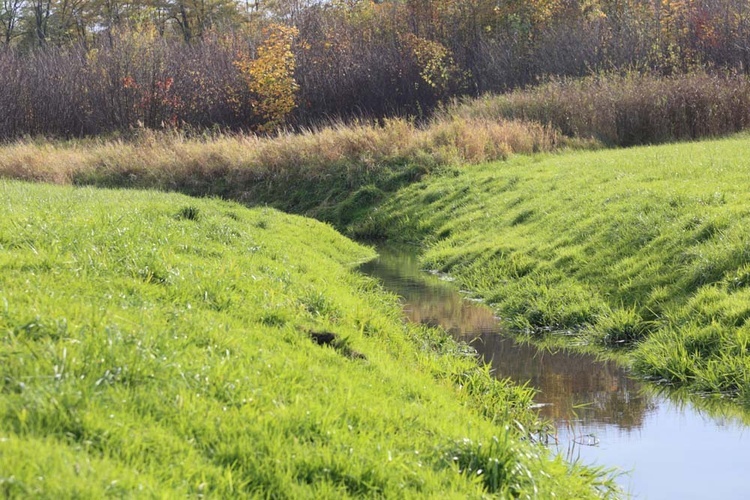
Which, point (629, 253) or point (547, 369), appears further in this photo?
point (629, 253)

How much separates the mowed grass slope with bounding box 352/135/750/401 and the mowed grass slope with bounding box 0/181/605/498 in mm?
2476

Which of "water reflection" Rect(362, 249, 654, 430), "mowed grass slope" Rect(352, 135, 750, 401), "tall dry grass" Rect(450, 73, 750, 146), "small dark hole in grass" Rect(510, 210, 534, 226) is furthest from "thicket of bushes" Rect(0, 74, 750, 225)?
"water reflection" Rect(362, 249, 654, 430)

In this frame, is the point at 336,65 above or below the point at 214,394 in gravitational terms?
above

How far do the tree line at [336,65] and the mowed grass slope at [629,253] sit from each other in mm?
18070

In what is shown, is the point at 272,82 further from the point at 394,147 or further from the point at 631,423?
the point at 631,423

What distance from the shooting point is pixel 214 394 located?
513 cm

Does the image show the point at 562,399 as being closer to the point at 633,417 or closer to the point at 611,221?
the point at 633,417

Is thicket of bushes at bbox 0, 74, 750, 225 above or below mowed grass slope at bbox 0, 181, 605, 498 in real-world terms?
below

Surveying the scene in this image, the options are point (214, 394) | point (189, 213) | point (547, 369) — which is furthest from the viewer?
point (189, 213)

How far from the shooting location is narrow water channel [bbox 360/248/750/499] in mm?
6570

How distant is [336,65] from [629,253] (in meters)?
29.5

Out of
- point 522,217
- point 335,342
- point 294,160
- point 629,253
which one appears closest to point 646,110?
point 294,160

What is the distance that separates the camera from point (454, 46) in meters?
42.8

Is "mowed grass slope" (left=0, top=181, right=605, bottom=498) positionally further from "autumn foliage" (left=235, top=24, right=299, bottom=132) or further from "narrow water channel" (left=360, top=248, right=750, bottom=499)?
"autumn foliage" (left=235, top=24, right=299, bottom=132)
